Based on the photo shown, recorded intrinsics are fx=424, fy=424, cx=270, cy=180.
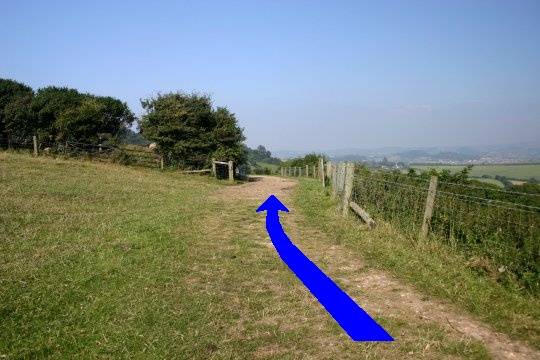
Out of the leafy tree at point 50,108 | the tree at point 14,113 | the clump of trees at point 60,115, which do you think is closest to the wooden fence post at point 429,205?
the clump of trees at point 60,115

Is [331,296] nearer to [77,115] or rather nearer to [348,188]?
[348,188]

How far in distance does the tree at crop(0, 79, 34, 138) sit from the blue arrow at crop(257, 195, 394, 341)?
29371 millimetres

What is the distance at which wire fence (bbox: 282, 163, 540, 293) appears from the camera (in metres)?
6.52

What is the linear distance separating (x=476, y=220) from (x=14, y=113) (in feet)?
112

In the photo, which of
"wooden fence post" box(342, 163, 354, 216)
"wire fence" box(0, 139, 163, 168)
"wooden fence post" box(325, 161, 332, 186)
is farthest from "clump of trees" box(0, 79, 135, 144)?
"wooden fence post" box(342, 163, 354, 216)

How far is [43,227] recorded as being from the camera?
9711 millimetres

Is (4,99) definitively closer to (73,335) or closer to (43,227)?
(43,227)

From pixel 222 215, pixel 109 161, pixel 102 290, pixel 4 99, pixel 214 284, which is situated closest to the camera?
pixel 102 290

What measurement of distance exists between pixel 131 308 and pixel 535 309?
17.6ft

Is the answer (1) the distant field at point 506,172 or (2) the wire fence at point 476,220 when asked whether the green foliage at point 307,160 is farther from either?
(2) the wire fence at point 476,220

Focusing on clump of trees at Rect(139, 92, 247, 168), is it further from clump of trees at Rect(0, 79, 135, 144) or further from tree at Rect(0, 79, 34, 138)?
tree at Rect(0, 79, 34, 138)

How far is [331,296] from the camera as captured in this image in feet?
20.6

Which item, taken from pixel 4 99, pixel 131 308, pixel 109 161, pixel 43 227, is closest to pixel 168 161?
pixel 109 161

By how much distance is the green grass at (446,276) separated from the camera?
17.7ft
